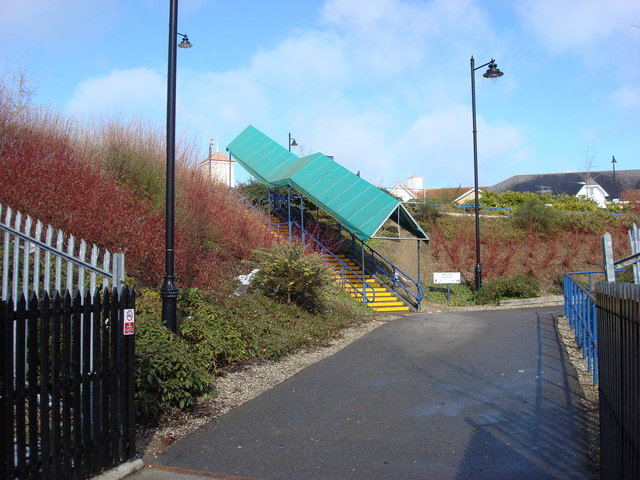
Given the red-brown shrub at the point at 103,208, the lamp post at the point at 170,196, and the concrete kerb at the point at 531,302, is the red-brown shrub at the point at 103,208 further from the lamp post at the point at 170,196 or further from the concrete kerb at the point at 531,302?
the concrete kerb at the point at 531,302

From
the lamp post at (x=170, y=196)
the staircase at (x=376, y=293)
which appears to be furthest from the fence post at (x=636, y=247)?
the staircase at (x=376, y=293)

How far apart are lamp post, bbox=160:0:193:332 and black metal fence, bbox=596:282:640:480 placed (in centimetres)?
535

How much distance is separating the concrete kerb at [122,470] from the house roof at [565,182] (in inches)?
2454

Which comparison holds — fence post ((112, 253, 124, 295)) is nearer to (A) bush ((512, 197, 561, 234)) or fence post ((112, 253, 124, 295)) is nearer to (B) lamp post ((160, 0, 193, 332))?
(B) lamp post ((160, 0, 193, 332))

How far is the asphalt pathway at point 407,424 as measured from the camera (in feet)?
17.5

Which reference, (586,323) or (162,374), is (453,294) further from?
(162,374)

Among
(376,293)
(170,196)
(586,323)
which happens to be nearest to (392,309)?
(376,293)

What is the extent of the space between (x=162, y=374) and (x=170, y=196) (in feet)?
7.98

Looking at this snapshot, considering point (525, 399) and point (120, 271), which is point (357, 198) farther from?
point (120, 271)

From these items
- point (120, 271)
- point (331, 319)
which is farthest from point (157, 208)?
point (120, 271)

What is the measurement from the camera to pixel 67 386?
4.54 metres

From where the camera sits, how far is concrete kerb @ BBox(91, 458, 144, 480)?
191 inches

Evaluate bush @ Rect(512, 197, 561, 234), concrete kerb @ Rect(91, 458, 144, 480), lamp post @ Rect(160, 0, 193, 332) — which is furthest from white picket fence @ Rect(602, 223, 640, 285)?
bush @ Rect(512, 197, 561, 234)

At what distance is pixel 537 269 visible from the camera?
25.9m
